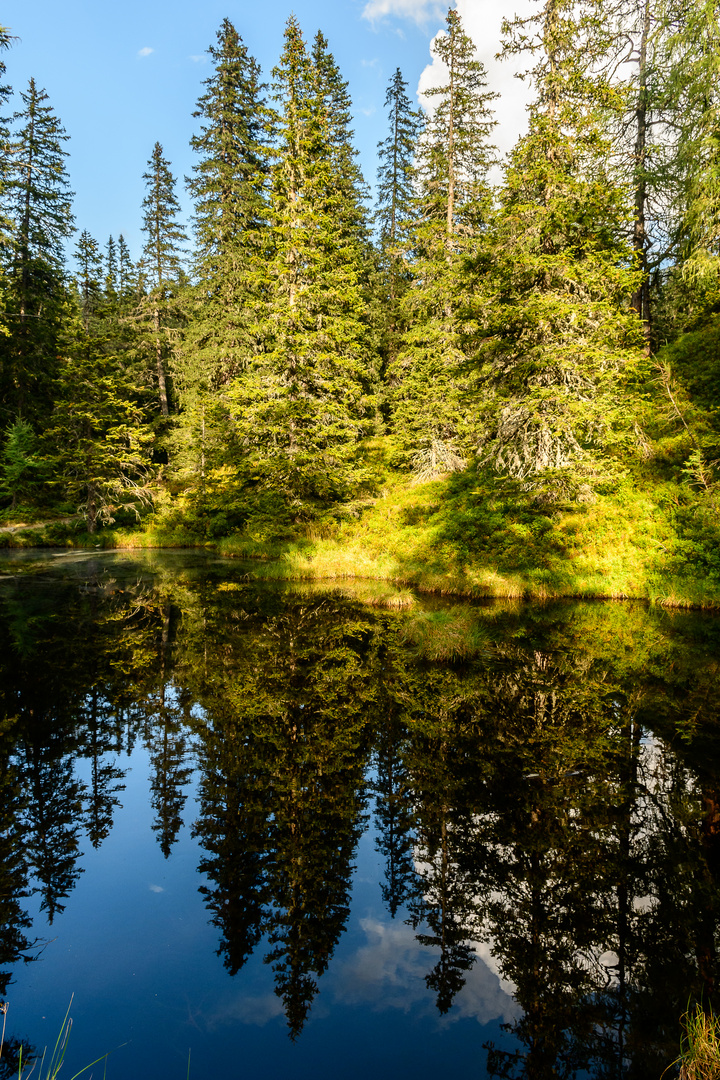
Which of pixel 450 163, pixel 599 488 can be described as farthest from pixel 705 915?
pixel 450 163

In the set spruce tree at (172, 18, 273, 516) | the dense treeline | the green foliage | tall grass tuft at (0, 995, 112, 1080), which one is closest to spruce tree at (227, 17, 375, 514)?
the dense treeline

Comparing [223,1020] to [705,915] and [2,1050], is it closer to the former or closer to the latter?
[2,1050]

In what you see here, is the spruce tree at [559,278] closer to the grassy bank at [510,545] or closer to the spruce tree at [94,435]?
the grassy bank at [510,545]

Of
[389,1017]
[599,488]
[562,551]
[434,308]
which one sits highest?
[434,308]

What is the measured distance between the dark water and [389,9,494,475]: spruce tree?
13783 millimetres

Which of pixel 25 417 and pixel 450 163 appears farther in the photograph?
pixel 25 417

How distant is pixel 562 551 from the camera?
52.2 ft

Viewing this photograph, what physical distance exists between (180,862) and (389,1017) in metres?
2.24

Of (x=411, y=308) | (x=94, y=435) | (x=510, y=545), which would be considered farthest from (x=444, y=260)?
(x=94, y=435)

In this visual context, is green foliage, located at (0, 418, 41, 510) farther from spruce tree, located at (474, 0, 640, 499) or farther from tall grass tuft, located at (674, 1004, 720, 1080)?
tall grass tuft, located at (674, 1004, 720, 1080)

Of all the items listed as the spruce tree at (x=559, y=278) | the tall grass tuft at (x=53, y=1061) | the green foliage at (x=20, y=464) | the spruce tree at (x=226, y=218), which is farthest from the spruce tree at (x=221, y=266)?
the tall grass tuft at (x=53, y=1061)

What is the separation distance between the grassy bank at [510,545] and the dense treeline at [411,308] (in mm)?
651

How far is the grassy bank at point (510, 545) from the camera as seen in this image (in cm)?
1452

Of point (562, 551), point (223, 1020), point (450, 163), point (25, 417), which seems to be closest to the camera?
point (223, 1020)
